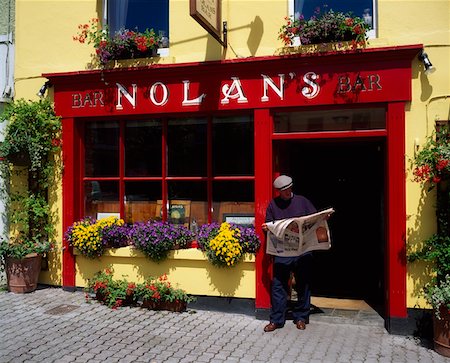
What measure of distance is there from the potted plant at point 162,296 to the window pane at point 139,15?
3.75 metres

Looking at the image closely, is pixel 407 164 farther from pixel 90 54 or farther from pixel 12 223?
pixel 12 223

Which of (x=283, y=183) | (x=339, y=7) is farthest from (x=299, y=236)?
(x=339, y=7)

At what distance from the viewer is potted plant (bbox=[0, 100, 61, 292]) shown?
278 inches

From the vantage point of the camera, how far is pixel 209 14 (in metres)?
5.83

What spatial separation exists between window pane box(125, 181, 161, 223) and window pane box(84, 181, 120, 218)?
20 centimetres

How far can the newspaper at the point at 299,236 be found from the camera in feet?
18.9

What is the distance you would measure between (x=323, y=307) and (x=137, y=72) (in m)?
4.33

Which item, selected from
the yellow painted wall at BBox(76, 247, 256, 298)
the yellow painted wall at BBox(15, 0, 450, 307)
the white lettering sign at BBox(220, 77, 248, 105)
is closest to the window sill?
the yellow painted wall at BBox(76, 247, 256, 298)

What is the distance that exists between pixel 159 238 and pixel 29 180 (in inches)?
103

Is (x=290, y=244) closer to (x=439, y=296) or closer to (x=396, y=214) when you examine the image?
(x=396, y=214)

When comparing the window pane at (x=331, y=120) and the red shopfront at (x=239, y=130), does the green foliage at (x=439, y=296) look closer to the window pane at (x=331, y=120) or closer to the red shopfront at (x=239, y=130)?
the red shopfront at (x=239, y=130)

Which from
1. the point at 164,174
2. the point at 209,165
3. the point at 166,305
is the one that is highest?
the point at 209,165

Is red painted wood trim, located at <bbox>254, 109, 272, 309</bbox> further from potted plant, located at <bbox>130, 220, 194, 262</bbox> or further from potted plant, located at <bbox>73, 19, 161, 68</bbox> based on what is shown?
potted plant, located at <bbox>73, 19, 161, 68</bbox>

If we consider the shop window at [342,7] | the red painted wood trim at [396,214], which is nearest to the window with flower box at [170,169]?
the shop window at [342,7]
